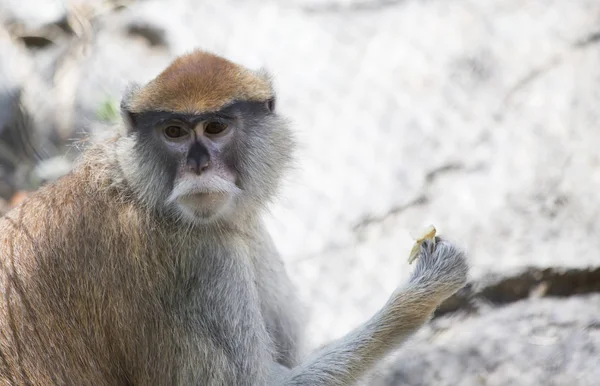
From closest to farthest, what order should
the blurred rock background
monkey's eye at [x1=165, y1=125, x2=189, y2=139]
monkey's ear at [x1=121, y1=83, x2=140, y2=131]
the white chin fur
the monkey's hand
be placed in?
1. the white chin fur
2. monkey's eye at [x1=165, y1=125, x2=189, y2=139]
3. monkey's ear at [x1=121, y1=83, x2=140, y2=131]
4. the monkey's hand
5. the blurred rock background

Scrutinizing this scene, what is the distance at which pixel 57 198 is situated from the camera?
Result: 3.39 metres

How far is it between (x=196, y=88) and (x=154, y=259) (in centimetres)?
72

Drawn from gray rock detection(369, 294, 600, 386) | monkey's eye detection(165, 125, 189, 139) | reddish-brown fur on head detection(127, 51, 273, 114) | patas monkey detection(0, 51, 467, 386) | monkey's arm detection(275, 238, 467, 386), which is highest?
reddish-brown fur on head detection(127, 51, 273, 114)

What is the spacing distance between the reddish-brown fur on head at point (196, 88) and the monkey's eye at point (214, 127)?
7cm

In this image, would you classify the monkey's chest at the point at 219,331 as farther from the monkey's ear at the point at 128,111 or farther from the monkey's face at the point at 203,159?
the monkey's ear at the point at 128,111

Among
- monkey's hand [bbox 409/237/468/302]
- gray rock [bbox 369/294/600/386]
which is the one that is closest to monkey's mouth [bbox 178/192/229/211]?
monkey's hand [bbox 409/237/468/302]

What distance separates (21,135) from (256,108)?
3.10 m

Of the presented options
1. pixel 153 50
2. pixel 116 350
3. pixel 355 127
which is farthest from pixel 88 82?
pixel 116 350

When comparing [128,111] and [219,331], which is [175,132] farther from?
[219,331]

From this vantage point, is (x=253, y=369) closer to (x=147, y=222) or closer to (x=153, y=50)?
(x=147, y=222)

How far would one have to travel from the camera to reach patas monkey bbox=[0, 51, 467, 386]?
3164 millimetres

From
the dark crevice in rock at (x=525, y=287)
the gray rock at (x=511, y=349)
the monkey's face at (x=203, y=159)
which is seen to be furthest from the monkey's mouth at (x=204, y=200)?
the dark crevice in rock at (x=525, y=287)

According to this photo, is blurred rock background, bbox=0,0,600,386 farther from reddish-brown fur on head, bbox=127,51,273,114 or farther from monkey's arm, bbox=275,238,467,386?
reddish-brown fur on head, bbox=127,51,273,114

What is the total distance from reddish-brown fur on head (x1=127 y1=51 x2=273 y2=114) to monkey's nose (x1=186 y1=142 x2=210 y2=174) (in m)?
0.14
